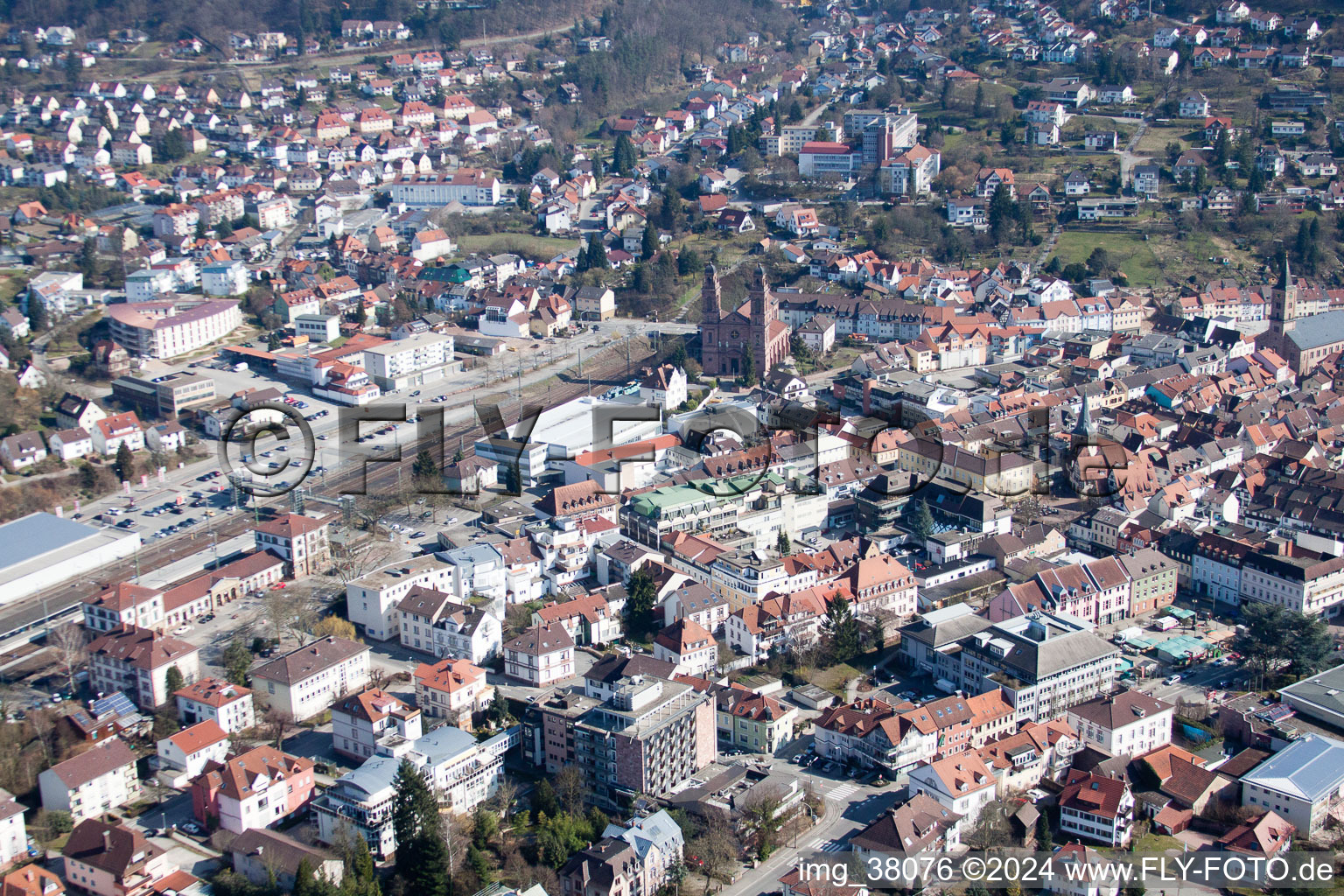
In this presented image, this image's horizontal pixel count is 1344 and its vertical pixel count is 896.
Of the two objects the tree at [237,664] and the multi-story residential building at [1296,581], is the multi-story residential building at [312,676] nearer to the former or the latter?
the tree at [237,664]

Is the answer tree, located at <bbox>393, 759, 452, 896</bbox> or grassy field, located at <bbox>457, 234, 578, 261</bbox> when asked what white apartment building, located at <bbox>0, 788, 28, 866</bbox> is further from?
grassy field, located at <bbox>457, 234, 578, 261</bbox>

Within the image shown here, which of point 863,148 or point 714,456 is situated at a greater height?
point 863,148

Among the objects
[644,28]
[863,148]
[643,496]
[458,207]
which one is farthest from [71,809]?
[644,28]

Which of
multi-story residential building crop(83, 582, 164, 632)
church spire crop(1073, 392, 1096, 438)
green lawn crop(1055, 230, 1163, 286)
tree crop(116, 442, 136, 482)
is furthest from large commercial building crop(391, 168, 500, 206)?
multi-story residential building crop(83, 582, 164, 632)

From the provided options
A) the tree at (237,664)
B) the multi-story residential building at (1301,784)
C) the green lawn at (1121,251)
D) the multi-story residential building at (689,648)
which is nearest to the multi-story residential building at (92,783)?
the tree at (237,664)

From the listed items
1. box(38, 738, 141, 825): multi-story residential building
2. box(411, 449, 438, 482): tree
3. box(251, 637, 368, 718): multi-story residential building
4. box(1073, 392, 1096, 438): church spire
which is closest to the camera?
box(38, 738, 141, 825): multi-story residential building

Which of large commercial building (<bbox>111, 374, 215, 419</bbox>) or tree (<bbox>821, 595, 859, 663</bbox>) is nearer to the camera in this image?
tree (<bbox>821, 595, 859, 663</bbox>)

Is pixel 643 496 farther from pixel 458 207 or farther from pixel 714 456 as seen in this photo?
pixel 458 207

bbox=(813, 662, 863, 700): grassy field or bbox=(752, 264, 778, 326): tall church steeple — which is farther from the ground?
bbox=(752, 264, 778, 326): tall church steeple
